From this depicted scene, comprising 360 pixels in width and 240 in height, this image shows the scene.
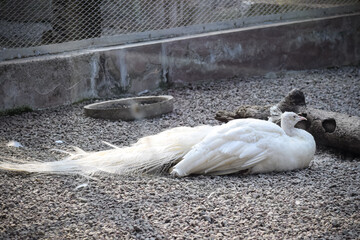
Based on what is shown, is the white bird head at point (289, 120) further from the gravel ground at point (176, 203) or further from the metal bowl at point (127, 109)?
the metal bowl at point (127, 109)

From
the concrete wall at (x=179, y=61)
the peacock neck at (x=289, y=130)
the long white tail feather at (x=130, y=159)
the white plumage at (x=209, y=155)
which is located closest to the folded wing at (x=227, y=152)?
the white plumage at (x=209, y=155)

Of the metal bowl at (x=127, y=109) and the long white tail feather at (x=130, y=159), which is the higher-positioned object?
the long white tail feather at (x=130, y=159)

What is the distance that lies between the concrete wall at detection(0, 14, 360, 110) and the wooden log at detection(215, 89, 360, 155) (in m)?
1.99

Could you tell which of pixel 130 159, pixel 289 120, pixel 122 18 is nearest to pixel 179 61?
pixel 122 18

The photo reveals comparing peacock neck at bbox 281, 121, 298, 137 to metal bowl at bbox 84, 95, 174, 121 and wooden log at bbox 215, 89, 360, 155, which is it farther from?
metal bowl at bbox 84, 95, 174, 121

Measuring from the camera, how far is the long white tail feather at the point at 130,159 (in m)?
3.93

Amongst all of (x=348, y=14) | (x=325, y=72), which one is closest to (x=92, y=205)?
(x=325, y=72)

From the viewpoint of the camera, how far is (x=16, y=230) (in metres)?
3.02

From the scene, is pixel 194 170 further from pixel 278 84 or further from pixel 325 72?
pixel 325 72

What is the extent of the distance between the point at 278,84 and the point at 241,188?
3530 millimetres

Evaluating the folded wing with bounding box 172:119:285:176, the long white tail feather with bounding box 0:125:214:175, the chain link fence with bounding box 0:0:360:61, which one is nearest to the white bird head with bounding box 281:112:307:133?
the folded wing with bounding box 172:119:285:176

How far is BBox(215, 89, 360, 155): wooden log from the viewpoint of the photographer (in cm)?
437

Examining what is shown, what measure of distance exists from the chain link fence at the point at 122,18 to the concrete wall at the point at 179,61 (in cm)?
28

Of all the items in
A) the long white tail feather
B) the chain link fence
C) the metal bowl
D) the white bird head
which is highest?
the chain link fence
